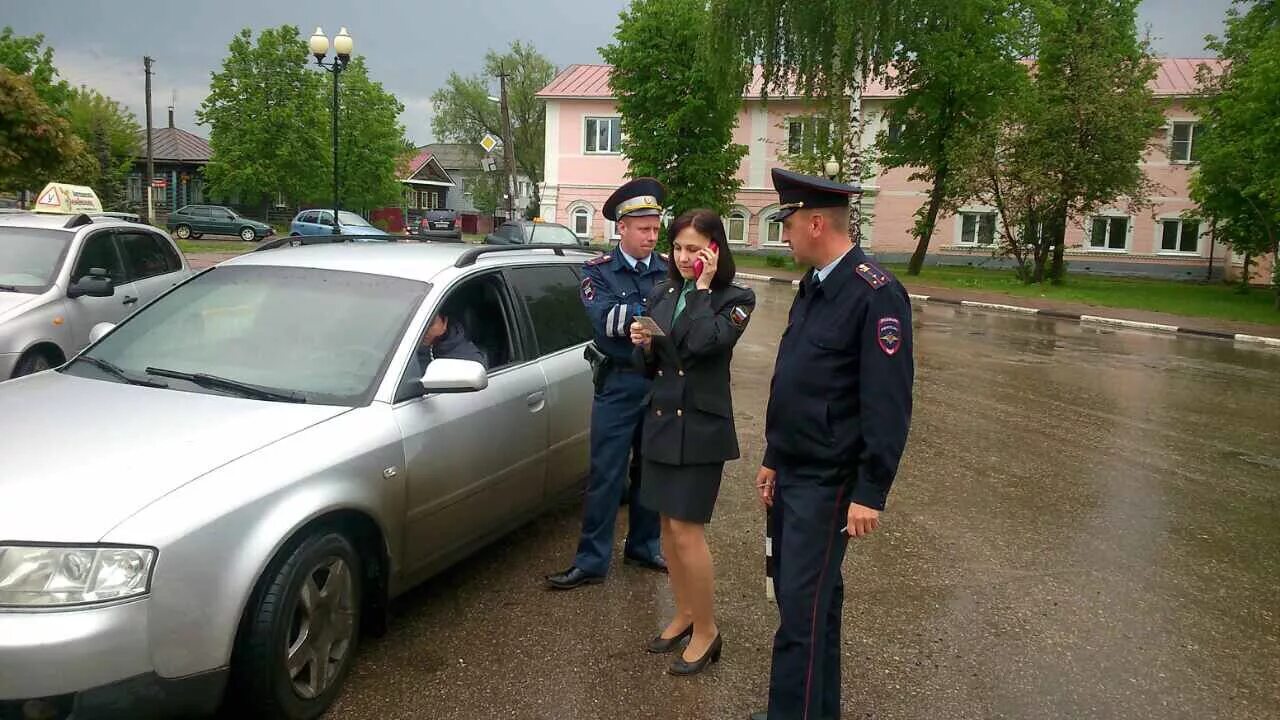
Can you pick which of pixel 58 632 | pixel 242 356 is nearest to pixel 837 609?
pixel 58 632

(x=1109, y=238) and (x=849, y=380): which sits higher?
(x=1109, y=238)

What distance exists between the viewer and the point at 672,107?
39062mm

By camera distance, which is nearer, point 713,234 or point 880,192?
point 713,234

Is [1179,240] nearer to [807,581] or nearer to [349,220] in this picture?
[349,220]

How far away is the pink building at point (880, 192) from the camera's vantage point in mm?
43969

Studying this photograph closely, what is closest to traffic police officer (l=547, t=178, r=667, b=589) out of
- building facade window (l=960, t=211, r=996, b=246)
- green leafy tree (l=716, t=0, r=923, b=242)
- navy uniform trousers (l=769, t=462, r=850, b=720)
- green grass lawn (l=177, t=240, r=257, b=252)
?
navy uniform trousers (l=769, t=462, r=850, b=720)

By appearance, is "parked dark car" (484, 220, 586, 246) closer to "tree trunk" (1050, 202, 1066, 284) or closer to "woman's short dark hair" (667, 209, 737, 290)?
"tree trunk" (1050, 202, 1066, 284)

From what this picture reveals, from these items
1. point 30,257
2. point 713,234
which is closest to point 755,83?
point 30,257

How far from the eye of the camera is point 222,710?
130 inches

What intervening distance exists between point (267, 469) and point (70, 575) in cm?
65

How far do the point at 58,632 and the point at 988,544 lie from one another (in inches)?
186

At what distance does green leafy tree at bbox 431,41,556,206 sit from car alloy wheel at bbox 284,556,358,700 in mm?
67108

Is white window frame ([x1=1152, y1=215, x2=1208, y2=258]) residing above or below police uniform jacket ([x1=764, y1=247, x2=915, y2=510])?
above

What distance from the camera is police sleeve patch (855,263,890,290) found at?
2932 millimetres
